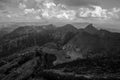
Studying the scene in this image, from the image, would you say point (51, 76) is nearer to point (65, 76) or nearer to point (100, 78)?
point (65, 76)

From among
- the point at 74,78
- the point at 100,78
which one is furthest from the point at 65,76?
the point at 100,78

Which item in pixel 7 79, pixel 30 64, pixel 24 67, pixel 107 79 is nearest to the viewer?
pixel 107 79

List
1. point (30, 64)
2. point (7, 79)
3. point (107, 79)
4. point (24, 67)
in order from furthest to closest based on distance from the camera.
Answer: point (30, 64), point (24, 67), point (7, 79), point (107, 79)

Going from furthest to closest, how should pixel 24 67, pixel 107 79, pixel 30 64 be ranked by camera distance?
pixel 30 64
pixel 24 67
pixel 107 79

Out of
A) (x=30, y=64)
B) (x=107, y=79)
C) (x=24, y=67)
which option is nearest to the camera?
(x=107, y=79)

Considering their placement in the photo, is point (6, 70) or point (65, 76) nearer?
point (65, 76)

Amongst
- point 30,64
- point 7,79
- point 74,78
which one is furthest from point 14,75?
point 74,78

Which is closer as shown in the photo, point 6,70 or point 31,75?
point 31,75

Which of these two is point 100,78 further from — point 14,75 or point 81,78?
point 14,75
